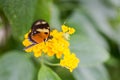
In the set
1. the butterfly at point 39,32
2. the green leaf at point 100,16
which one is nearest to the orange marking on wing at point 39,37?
the butterfly at point 39,32

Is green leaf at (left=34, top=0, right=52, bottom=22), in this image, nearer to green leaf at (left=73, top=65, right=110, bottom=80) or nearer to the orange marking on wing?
green leaf at (left=73, top=65, right=110, bottom=80)

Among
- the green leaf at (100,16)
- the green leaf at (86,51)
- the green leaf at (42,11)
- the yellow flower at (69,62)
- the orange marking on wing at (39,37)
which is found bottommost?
the green leaf at (100,16)

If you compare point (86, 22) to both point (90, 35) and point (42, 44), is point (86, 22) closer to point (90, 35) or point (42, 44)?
point (90, 35)

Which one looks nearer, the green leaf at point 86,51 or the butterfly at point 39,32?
the butterfly at point 39,32

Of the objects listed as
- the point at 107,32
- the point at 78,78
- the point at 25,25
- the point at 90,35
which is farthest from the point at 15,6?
the point at 107,32

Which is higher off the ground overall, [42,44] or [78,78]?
[42,44]

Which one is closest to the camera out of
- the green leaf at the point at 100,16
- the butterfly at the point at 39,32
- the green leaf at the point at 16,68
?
the butterfly at the point at 39,32

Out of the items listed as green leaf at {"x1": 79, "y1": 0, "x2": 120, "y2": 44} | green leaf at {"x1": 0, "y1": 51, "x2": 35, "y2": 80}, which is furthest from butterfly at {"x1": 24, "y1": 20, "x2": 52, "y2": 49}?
green leaf at {"x1": 79, "y1": 0, "x2": 120, "y2": 44}

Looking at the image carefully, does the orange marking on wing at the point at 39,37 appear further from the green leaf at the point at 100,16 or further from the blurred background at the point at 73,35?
the green leaf at the point at 100,16
